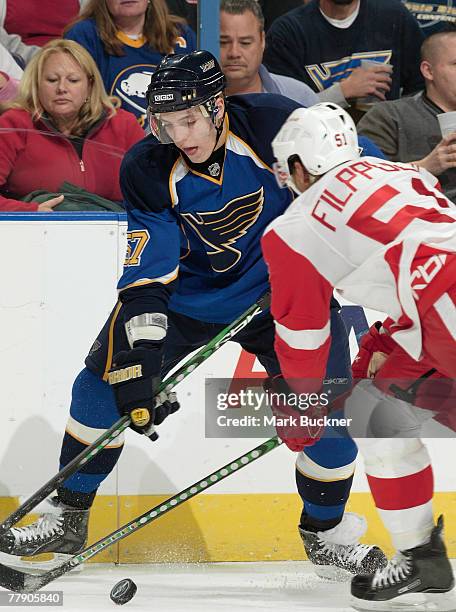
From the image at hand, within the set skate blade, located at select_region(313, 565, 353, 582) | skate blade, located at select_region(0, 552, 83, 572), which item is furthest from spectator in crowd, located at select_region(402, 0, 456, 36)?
skate blade, located at select_region(0, 552, 83, 572)

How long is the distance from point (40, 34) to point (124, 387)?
155 cm

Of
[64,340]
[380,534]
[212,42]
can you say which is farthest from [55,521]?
[212,42]

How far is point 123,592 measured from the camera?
3.10 meters

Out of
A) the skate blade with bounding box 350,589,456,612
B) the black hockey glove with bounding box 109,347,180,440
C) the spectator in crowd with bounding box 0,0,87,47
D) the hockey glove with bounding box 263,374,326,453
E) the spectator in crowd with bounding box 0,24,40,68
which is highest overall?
the spectator in crowd with bounding box 0,0,87,47

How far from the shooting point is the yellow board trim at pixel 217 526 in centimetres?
353

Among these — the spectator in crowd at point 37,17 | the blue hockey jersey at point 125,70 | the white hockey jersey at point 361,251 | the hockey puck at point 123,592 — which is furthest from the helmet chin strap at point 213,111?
the hockey puck at point 123,592

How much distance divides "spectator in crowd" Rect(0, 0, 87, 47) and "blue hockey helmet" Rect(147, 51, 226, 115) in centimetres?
107

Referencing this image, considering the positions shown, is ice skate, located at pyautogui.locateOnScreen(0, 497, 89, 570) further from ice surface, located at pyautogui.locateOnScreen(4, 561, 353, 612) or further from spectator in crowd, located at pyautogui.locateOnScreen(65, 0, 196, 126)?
spectator in crowd, located at pyautogui.locateOnScreen(65, 0, 196, 126)

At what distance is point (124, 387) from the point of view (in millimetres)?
2918

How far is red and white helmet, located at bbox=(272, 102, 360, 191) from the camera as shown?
2641 mm

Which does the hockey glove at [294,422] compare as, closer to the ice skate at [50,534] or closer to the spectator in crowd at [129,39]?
the ice skate at [50,534]

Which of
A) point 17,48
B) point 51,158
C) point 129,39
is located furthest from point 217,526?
point 17,48

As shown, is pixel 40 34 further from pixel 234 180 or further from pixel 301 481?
pixel 301 481

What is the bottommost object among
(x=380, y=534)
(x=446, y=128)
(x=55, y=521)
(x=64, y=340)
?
(x=380, y=534)
